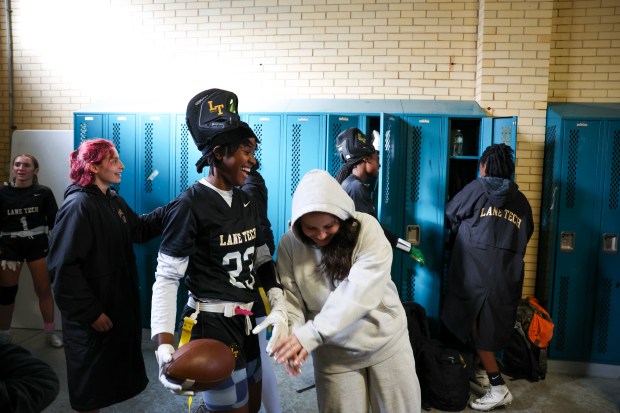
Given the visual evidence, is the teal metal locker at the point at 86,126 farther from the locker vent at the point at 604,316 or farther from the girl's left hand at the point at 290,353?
the locker vent at the point at 604,316

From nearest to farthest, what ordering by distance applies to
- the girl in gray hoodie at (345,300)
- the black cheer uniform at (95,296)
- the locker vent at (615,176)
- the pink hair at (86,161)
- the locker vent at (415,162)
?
1. the girl in gray hoodie at (345,300)
2. the black cheer uniform at (95,296)
3. the pink hair at (86,161)
4. the locker vent at (615,176)
5. the locker vent at (415,162)

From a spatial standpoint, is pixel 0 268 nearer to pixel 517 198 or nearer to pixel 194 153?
pixel 194 153

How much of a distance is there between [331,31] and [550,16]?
2.00 m

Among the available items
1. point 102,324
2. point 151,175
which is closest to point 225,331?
point 102,324

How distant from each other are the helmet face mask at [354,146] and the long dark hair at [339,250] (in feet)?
5.47

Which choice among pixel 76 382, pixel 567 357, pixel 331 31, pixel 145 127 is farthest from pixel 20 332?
pixel 567 357

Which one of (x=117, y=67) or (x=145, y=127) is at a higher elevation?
(x=117, y=67)

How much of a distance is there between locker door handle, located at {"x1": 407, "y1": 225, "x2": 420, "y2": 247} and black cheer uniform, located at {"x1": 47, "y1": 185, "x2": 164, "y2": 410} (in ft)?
7.76

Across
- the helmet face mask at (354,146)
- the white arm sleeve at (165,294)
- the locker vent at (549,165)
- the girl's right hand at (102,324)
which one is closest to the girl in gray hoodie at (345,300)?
the white arm sleeve at (165,294)

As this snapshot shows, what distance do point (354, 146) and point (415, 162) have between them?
779mm

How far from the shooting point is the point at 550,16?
3842 mm

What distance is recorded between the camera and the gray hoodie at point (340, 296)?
157cm

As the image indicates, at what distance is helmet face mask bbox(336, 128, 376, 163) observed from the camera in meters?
3.32

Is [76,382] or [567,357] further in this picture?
[567,357]
